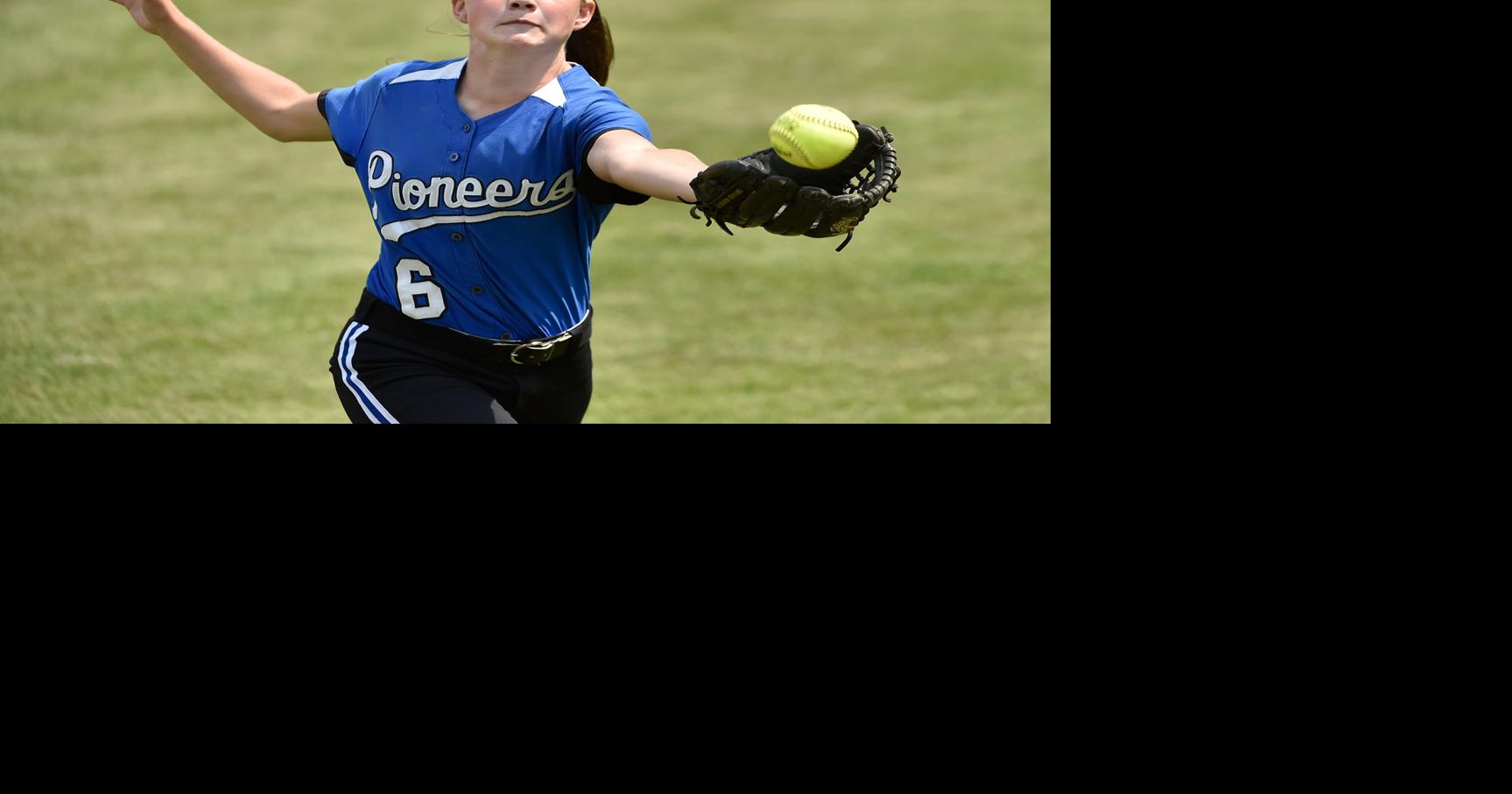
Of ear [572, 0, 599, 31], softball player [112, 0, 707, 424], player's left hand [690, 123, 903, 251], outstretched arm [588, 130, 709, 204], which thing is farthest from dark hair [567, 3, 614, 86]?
player's left hand [690, 123, 903, 251]

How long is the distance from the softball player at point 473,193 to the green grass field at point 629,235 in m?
0.88

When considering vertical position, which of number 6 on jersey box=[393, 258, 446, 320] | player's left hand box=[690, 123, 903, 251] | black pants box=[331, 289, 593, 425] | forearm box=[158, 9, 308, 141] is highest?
forearm box=[158, 9, 308, 141]

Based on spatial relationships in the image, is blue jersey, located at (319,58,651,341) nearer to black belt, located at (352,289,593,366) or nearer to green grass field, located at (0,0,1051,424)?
black belt, located at (352,289,593,366)

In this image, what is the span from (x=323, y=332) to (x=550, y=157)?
5.07 m

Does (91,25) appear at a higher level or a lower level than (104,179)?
higher

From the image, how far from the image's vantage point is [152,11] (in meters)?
4.25

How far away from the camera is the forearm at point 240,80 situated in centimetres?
430

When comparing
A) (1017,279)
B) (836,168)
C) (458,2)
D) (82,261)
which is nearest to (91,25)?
(82,261)

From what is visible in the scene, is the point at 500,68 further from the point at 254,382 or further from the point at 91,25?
the point at 91,25

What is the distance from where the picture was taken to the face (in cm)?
393

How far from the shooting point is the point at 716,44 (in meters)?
15.1

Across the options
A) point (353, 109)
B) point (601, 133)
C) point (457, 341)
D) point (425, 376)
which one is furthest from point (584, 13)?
point (425, 376)

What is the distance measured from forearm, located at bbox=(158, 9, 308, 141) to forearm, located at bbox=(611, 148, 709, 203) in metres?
1.12

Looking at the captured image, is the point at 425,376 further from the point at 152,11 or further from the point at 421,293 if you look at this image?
the point at 152,11
